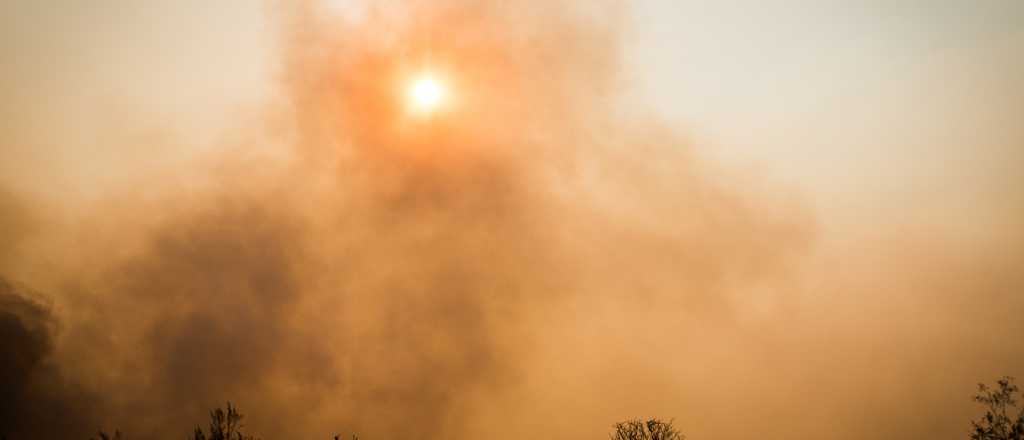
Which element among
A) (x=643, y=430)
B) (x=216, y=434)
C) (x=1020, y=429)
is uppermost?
(x=216, y=434)

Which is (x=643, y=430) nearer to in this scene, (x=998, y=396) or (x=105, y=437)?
(x=998, y=396)

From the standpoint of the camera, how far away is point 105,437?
21.9 metres

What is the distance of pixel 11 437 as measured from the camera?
360 ft

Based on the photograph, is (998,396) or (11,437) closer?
(998,396)

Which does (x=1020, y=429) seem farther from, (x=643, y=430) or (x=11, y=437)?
(x=11, y=437)

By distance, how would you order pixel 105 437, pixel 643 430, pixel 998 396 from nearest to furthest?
pixel 105 437 → pixel 998 396 → pixel 643 430

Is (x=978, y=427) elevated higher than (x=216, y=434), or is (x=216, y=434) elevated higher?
(x=216, y=434)

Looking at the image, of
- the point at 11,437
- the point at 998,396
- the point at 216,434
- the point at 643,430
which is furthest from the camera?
the point at 11,437

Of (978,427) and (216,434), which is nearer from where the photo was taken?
(216,434)

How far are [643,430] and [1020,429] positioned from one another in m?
23.3

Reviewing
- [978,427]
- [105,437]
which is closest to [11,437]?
[105,437]

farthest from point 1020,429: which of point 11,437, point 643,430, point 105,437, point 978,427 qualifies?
point 11,437

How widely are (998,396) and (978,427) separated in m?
2.56

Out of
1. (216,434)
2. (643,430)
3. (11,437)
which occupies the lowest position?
(643,430)
